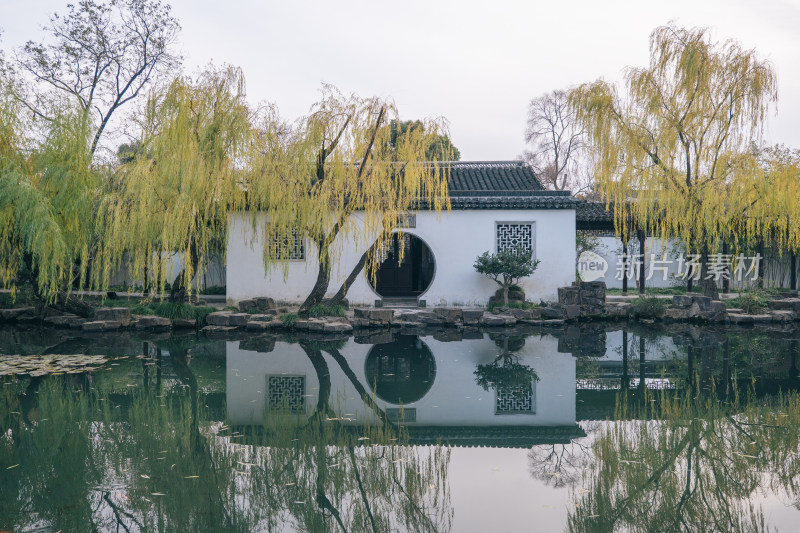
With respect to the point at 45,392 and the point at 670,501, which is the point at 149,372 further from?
the point at 670,501

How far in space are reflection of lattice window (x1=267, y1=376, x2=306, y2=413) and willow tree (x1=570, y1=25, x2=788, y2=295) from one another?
7812 mm

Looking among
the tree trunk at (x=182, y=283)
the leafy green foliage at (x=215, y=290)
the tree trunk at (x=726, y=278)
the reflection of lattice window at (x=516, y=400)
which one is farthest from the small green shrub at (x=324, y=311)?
the tree trunk at (x=726, y=278)

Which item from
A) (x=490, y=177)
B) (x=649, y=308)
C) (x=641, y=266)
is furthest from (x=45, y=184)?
(x=641, y=266)

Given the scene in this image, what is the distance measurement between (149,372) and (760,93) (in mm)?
10908

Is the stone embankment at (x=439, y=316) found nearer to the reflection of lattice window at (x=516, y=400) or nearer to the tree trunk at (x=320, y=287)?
the tree trunk at (x=320, y=287)

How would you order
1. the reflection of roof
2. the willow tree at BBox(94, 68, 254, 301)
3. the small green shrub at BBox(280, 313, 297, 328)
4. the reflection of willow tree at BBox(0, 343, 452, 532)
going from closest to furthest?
the reflection of willow tree at BBox(0, 343, 452, 532)
the reflection of roof
the willow tree at BBox(94, 68, 254, 301)
the small green shrub at BBox(280, 313, 297, 328)

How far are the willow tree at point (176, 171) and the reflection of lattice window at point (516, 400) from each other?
5663 mm

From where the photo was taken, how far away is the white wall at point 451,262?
12.3 meters

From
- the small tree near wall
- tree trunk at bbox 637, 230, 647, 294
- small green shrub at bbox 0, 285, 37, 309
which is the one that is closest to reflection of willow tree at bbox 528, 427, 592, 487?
the small tree near wall

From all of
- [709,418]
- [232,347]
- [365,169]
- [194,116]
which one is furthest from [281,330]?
[709,418]

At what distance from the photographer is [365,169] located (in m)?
10.0

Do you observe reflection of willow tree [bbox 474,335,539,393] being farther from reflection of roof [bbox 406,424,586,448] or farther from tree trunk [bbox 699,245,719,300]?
tree trunk [bbox 699,245,719,300]

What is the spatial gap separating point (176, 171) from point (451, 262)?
18.9 ft

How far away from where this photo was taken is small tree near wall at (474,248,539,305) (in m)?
11.4
